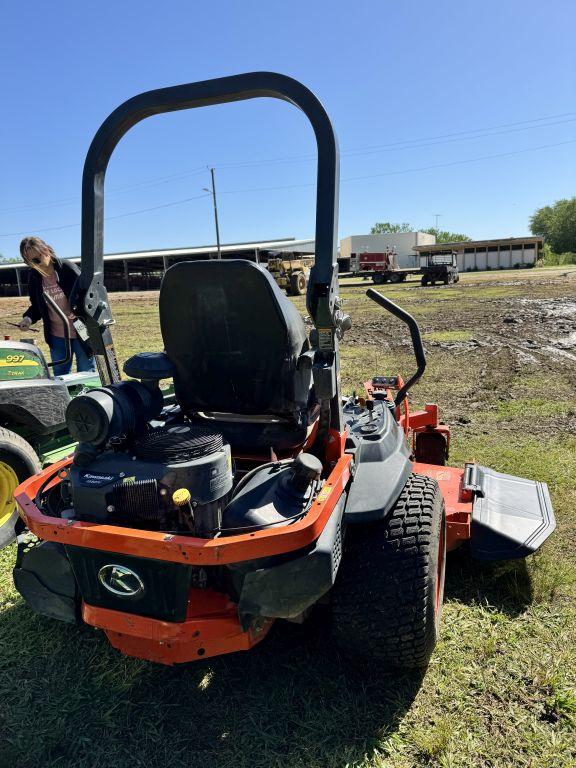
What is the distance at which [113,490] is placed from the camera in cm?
183

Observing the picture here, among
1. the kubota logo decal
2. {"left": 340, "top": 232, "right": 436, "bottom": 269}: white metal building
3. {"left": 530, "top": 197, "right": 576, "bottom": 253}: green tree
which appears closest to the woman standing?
the kubota logo decal

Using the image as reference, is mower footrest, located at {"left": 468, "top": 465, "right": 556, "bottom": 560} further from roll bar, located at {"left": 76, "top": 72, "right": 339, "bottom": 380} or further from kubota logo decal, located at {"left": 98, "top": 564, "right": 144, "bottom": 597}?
kubota logo decal, located at {"left": 98, "top": 564, "right": 144, "bottom": 597}

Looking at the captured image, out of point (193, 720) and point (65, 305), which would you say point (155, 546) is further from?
point (65, 305)

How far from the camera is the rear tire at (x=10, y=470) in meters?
3.24

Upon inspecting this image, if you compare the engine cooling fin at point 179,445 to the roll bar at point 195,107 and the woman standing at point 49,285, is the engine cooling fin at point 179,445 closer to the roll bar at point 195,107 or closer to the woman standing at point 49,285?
the roll bar at point 195,107

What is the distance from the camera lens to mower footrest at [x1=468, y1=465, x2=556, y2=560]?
8.60 feet

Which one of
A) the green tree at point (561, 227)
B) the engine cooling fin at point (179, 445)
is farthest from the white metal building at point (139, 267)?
the engine cooling fin at point (179, 445)

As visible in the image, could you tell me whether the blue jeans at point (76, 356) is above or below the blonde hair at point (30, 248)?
below

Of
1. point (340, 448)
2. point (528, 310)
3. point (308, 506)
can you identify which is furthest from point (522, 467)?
point (528, 310)

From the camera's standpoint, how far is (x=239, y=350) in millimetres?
2264

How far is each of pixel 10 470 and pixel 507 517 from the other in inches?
110

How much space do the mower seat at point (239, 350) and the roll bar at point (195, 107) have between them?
0.84ft

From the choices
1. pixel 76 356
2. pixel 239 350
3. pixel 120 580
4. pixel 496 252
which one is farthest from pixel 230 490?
pixel 496 252

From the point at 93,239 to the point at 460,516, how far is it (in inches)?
82.7
